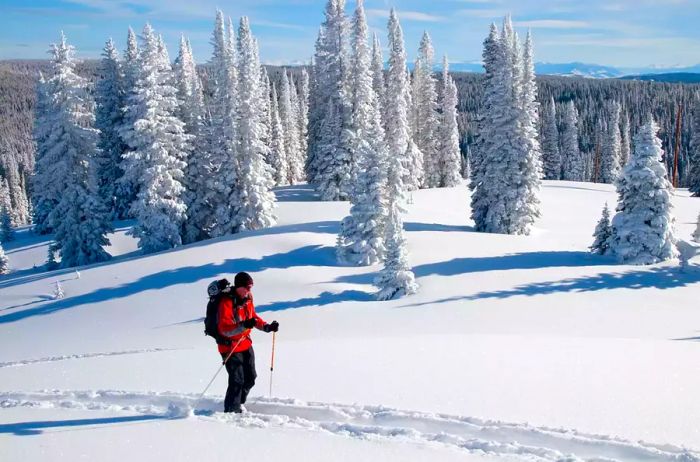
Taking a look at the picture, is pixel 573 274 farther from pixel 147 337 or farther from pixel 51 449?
pixel 51 449

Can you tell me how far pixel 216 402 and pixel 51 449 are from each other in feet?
7.40

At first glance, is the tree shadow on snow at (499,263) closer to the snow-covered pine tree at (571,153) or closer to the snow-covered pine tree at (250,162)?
the snow-covered pine tree at (250,162)

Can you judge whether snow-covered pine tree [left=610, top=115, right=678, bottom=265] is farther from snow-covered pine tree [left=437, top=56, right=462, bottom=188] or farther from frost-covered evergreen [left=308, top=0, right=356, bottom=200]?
snow-covered pine tree [left=437, top=56, right=462, bottom=188]

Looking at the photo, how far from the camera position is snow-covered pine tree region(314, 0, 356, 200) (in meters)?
43.7

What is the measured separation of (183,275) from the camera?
25719 millimetres

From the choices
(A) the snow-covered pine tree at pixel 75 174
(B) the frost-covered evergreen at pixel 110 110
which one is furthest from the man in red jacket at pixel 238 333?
(B) the frost-covered evergreen at pixel 110 110

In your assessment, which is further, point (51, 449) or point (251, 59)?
point (251, 59)

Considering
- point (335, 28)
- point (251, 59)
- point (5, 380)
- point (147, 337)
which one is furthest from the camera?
point (335, 28)

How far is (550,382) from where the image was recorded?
814cm

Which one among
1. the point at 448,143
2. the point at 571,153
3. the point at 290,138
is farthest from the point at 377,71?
the point at 571,153

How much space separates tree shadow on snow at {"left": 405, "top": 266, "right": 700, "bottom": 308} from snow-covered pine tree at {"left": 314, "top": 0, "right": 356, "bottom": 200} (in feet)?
75.0

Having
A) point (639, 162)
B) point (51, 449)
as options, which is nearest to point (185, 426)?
point (51, 449)

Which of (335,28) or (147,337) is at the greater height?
(335,28)

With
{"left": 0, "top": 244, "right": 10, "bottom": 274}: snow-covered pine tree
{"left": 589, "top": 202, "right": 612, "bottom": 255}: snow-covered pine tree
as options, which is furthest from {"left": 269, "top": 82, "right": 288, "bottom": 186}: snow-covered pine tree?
{"left": 589, "top": 202, "right": 612, "bottom": 255}: snow-covered pine tree
